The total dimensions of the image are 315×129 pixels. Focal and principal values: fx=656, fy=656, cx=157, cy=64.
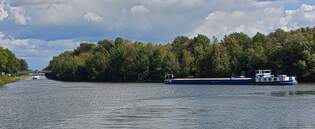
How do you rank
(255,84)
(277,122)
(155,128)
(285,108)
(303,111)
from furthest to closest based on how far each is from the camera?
(255,84)
(285,108)
(303,111)
(277,122)
(155,128)

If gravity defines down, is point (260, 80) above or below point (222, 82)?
above

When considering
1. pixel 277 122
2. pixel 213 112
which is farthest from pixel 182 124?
pixel 213 112

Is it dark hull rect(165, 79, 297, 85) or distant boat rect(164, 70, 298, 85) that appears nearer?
distant boat rect(164, 70, 298, 85)

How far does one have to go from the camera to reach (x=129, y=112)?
68812mm

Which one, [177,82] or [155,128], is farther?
[177,82]

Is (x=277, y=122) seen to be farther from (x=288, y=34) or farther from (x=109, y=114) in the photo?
(x=288, y=34)

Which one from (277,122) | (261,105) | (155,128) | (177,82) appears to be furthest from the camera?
(177,82)

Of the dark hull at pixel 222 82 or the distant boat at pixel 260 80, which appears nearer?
the distant boat at pixel 260 80

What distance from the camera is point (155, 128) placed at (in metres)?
51.2

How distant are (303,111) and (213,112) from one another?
9017 millimetres

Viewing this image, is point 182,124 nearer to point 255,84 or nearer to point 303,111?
point 303,111

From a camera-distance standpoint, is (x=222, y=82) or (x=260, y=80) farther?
(x=222, y=82)

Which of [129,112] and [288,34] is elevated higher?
[288,34]

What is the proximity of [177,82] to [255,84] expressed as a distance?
32.9 m
